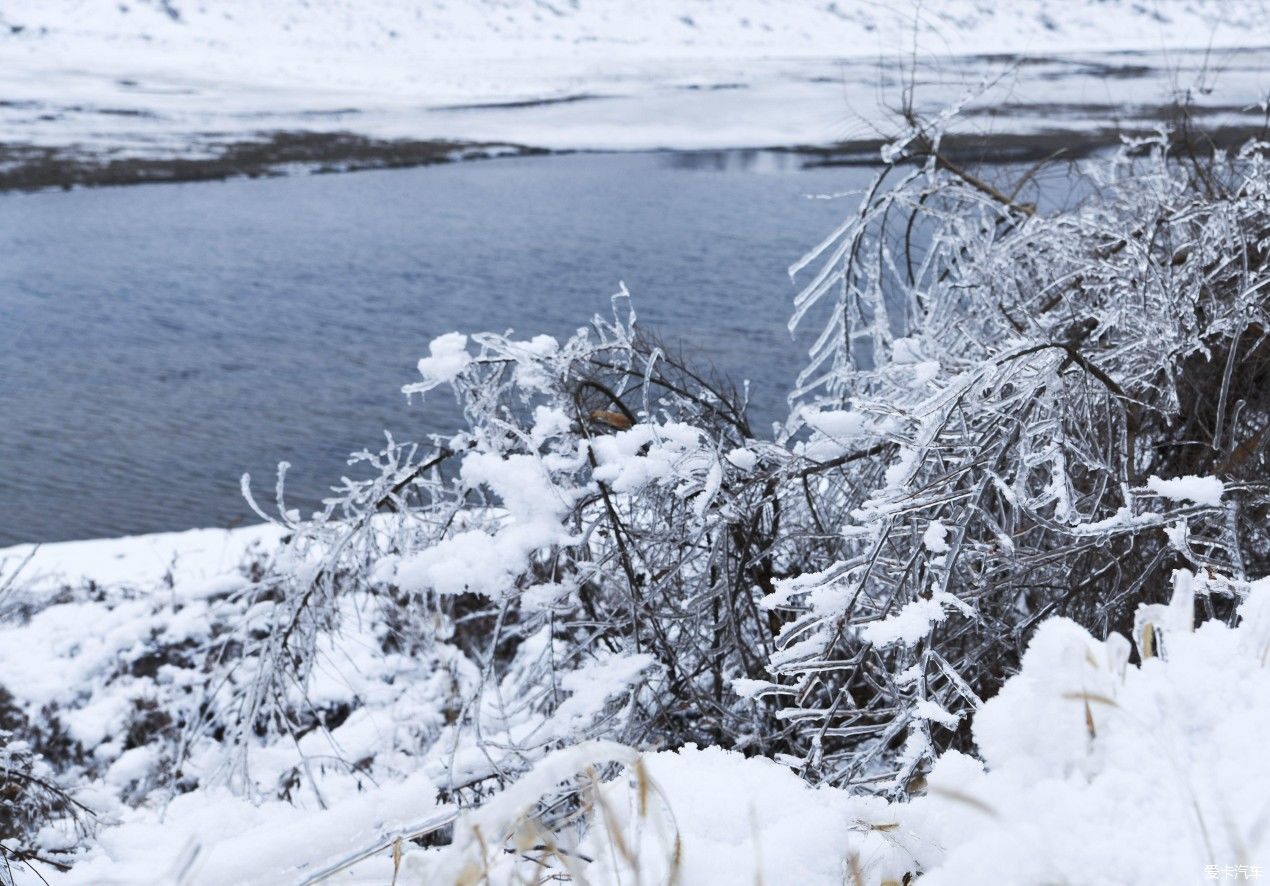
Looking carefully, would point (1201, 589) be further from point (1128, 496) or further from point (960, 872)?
point (960, 872)

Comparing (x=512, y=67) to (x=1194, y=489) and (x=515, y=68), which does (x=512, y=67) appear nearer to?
(x=515, y=68)

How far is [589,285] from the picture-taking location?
1523cm

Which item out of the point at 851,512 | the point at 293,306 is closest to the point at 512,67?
the point at 293,306

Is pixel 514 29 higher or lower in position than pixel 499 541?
higher

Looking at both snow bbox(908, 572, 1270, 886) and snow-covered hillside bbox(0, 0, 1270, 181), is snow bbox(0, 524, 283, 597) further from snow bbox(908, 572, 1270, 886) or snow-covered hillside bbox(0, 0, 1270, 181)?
→ snow-covered hillside bbox(0, 0, 1270, 181)

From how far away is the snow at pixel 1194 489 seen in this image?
2.07 meters

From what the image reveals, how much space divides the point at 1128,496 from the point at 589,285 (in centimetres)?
1326

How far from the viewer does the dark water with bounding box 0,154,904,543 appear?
10.6m

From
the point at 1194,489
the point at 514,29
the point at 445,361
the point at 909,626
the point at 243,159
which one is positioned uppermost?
the point at 514,29

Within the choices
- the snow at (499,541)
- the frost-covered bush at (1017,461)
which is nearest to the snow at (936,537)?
the frost-covered bush at (1017,461)

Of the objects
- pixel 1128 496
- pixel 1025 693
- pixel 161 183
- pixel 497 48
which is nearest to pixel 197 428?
pixel 1128 496

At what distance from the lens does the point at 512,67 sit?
196 ft

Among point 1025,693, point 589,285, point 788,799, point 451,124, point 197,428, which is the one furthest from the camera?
point 451,124

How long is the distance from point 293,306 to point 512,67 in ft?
158
